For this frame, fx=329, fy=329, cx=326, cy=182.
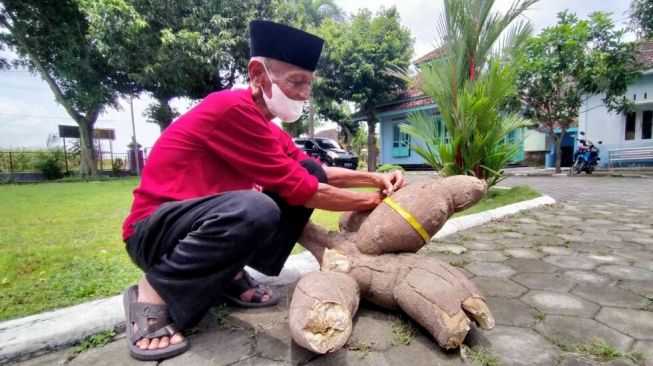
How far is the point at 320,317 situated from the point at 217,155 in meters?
0.89

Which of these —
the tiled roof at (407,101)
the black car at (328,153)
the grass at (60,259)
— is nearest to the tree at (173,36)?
the black car at (328,153)

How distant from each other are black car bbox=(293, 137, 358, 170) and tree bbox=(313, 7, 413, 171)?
1.54 metres

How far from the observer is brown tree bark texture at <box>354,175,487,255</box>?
1.63m

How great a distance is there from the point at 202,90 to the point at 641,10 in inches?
647

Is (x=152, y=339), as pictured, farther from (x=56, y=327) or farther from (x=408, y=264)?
(x=408, y=264)

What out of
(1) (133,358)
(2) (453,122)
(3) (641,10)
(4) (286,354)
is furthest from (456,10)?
(3) (641,10)

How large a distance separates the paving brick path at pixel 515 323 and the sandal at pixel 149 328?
0.04m

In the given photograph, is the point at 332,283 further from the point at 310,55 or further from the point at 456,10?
the point at 456,10

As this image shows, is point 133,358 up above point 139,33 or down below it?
below

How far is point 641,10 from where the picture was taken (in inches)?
429

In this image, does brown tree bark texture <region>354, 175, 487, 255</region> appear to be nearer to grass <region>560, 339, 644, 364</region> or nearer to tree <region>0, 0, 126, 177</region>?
grass <region>560, 339, 644, 364</region>

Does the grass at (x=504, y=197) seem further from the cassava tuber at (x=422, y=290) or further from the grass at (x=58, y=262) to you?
the grass at (x=58, y=262)

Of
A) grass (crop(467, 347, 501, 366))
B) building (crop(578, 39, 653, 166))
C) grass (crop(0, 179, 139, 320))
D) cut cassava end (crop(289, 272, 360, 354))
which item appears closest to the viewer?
cut cassava end (crop(289, 272, 360, 354))

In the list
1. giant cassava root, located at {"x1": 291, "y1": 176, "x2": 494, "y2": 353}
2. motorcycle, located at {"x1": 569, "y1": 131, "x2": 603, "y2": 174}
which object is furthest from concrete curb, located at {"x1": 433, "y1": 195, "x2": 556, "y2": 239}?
motorcycle, located at {"x1": 569, "y1": 131, "x2": 603, "y2": 174}
